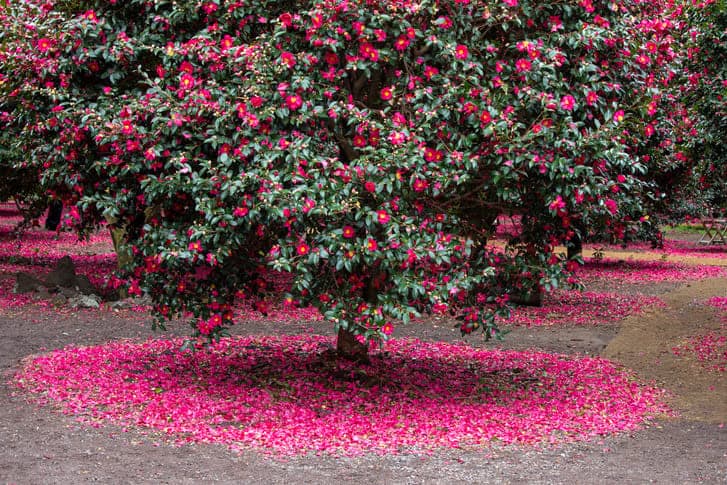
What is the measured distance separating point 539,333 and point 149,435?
7.52 meters

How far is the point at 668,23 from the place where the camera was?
285 inches

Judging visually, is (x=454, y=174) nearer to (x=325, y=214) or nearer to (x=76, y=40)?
(x=325, y=214)

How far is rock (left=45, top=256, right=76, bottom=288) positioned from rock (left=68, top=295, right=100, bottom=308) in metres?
0.73

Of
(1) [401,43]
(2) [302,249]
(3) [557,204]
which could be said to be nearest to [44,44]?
(2) [302,249]

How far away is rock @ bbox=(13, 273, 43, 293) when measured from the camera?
1494 centimetres

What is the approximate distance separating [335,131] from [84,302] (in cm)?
819

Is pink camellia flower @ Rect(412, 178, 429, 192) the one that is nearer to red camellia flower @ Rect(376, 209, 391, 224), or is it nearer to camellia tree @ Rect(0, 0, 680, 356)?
camellia tree @ Rect(0, 0, 680, 356)

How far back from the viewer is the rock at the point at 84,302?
1402 centimetres

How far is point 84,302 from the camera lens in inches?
555

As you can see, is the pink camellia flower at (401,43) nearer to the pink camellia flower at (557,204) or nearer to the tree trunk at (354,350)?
the pink camellia flower at (557,204)

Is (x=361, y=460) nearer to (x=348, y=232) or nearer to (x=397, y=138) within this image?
(x=348, y=232)

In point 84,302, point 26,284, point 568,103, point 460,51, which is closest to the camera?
point 568,103

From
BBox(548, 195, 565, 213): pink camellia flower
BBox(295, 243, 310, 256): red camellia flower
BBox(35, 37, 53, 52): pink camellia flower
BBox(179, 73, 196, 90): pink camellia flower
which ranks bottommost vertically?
BBox(295, 243, 310, 256): red camellia flower

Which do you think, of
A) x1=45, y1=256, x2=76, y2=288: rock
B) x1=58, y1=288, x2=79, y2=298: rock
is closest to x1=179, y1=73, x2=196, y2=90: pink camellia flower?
x1=58, y1=288, x2=79, y2=298: rock
